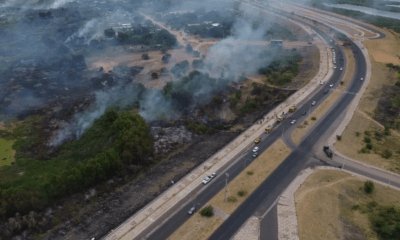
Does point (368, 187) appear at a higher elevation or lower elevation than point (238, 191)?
higher

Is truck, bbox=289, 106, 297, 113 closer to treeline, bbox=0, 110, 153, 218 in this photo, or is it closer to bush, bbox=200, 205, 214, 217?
treeline, bbox=0, 110, 153, 218

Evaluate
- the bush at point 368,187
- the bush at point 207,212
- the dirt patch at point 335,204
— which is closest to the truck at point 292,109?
the dirt patch at point 335,204

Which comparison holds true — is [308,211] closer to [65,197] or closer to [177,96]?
[65,197]

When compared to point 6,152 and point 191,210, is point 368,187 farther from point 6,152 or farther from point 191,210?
point 6,152

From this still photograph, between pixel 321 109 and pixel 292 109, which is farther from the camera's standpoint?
pixel 321 109

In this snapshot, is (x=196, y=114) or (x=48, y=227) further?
(x=196, y=114)

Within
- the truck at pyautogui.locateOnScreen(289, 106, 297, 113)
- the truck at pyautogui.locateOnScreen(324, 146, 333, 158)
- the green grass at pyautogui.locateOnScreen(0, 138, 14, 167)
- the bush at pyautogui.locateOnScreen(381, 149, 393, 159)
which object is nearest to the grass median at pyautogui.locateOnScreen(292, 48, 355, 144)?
the truck at pyautogui.locateOnScreen(289, 106, 297, 113)

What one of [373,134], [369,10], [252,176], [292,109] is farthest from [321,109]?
[369,10]

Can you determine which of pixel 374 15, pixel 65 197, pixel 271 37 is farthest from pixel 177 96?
pixel 374 15
